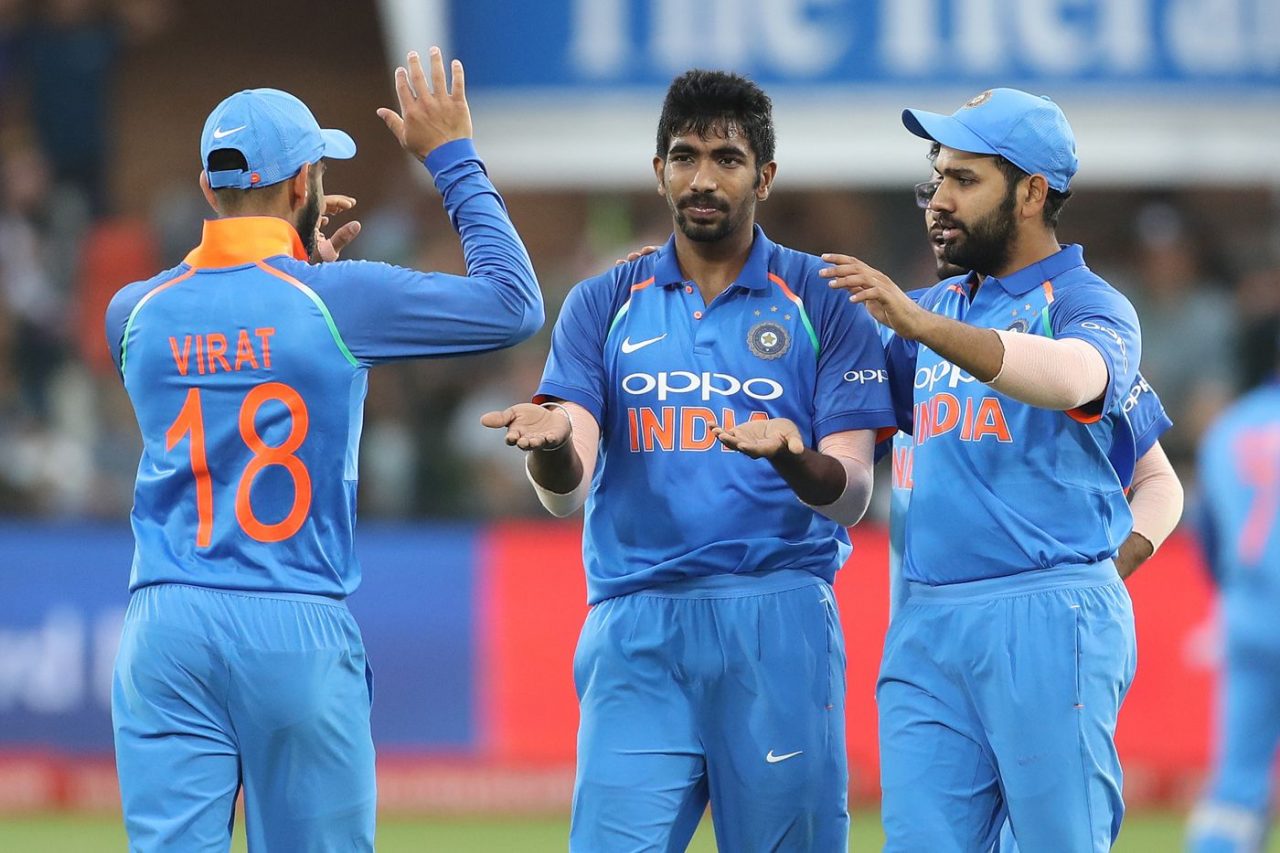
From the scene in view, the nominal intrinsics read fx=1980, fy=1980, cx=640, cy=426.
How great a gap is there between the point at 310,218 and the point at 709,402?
1167 mm

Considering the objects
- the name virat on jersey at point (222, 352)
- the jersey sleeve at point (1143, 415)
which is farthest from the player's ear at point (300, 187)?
the jersey sleeve at point (1143, 415)

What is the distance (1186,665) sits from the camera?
1085 cm

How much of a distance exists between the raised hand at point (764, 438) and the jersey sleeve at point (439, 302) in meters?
0.62

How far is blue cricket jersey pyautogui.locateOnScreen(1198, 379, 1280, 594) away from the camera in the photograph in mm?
8820

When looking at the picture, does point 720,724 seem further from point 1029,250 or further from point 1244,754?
point 1244,754

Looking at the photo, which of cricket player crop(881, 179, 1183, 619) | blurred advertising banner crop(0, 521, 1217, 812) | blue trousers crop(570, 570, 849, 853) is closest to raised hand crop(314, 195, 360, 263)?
blue trousers crop(570, 570, 849, 853)

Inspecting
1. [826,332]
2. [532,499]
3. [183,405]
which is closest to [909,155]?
[532,499]

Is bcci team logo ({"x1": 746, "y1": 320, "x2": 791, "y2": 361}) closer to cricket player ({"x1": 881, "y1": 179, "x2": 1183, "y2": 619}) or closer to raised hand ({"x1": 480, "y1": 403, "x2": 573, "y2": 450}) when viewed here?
cricket player ({"x1": 881, "y1": 179, "x2": 1183, "y2": 619})

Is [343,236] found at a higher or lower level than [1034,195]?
higher

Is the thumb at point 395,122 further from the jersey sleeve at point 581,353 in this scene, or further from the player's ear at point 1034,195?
the player's ear at point 1034,195

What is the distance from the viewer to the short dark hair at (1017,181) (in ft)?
17.6

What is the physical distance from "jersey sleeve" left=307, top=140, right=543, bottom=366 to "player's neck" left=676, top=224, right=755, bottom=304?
0.55 meters

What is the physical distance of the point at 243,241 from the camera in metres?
5.01

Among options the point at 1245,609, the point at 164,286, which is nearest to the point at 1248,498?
the point at 1245,609
